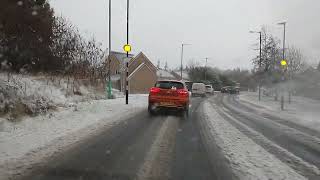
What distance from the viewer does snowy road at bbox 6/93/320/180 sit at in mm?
6609

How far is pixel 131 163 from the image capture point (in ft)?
24.1

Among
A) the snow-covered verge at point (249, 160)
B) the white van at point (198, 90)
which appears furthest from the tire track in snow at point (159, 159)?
the white van at point (198, 90)

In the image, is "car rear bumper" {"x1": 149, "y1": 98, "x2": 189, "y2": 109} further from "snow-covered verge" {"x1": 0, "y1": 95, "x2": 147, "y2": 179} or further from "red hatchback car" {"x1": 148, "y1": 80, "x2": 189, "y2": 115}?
"snow-covered verge" {"x1": 0, "y1": 95, "x2": 147, "y2": 179}

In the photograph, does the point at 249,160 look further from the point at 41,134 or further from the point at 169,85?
the point at 169,85

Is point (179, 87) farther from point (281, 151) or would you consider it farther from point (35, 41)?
point (281, 151)

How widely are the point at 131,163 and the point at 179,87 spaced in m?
11.6

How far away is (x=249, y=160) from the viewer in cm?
786

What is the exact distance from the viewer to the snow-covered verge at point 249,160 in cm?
668

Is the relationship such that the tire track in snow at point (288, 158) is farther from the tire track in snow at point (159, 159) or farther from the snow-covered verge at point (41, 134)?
the snow-covered verge at point (41, 134)

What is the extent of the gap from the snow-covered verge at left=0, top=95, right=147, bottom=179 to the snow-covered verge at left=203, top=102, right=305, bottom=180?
11.7ft

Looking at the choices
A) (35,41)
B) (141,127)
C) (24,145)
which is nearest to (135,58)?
(35,41)

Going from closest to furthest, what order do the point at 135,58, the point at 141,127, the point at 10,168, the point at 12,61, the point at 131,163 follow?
the point at 10,168, the point at 131,163, the point at 141,127, the point at 12,61, the point at 135,58

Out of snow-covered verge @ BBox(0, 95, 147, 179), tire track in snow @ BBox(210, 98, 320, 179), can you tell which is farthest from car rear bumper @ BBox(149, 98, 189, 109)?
tire track in snow @ BBox(210, 98, 320, 179)

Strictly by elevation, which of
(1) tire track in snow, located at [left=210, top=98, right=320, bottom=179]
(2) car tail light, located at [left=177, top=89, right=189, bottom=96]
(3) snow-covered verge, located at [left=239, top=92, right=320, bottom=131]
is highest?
(2) car tail light, located at [left=177, top=89, right=189, bottom=96]
